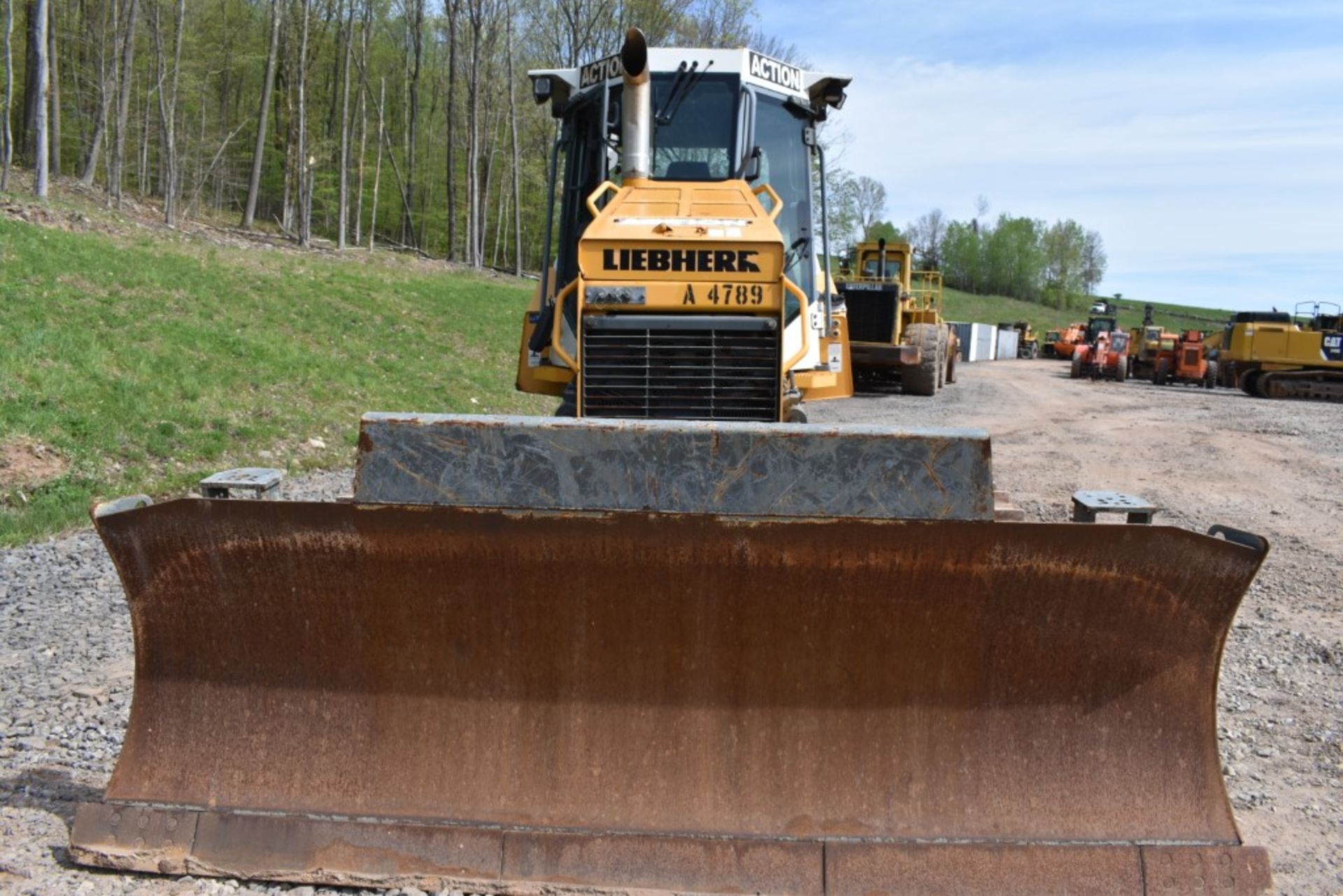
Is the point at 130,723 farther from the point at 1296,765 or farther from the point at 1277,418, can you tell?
the point at 1277,418

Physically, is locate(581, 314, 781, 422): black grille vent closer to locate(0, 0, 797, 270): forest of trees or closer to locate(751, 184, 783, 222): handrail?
locate(751, 184, 783, 222): handrail

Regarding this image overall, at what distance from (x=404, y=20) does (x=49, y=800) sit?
41303 millimetres

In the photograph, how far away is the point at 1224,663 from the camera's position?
17.0 ft

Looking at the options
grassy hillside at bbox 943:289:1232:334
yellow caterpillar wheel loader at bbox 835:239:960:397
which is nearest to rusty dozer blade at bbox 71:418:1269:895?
yellow caterpillar wheel loader at bbox 835:239:960:397

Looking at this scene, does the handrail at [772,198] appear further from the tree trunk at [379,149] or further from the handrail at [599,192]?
the tree trunk at [379,149]

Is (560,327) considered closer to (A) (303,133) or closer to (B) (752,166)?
(B) (752,166)

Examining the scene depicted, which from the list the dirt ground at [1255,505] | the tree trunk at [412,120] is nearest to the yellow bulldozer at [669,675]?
the dirt ground at [1255,505]

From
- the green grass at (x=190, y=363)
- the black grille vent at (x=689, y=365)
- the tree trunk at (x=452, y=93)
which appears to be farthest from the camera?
the tree trunk at (x=452, y=93)

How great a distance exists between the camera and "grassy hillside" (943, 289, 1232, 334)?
8331 cm

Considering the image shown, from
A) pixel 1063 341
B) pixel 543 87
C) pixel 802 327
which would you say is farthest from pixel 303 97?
pixel 1063 341

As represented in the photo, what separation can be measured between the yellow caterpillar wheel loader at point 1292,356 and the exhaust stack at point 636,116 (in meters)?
26.3

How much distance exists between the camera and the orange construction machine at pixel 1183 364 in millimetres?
33562

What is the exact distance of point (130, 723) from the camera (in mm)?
3182

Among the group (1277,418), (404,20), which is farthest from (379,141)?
(1277,418)
